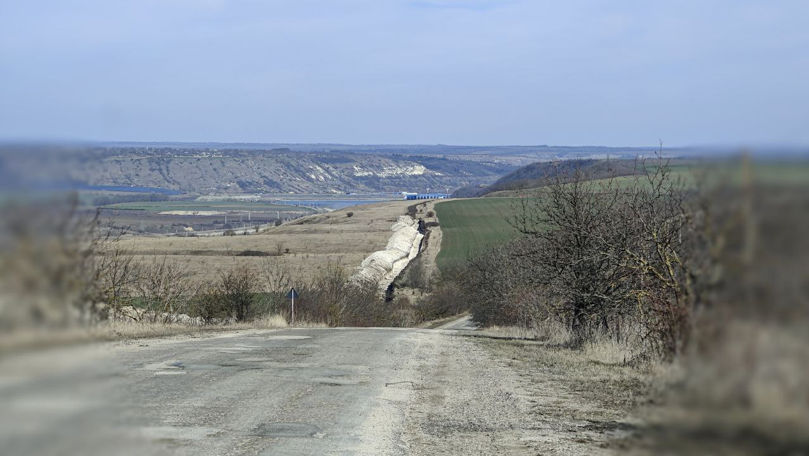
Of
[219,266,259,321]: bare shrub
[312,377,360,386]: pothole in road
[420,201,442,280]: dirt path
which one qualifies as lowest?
[420,201,442,280]: dirt path

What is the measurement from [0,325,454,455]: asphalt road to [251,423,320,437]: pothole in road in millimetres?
29

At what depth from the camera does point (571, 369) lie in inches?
628

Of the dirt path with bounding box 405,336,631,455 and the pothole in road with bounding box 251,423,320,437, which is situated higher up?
the pothole in road with bounding box 251,423,320,437

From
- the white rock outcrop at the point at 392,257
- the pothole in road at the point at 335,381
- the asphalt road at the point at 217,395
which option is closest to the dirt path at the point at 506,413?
the asphalt road at the point at 217,395

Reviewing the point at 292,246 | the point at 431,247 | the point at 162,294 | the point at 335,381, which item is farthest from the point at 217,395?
the point at 431,247

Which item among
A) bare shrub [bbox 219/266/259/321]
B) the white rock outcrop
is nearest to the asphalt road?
bare shrub [bbox 219/266/259/321]

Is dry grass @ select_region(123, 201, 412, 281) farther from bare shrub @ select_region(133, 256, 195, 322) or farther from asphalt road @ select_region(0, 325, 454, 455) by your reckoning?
asphalt road @ select_region(0, 325, 454, 455)

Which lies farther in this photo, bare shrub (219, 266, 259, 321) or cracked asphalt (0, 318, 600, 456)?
bare shrub (219, 266, 259, 321)

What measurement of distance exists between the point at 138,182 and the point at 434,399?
6.37 m

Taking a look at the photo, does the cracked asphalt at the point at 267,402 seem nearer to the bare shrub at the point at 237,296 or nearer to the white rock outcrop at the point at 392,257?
the bare shrub at the point at 237,296

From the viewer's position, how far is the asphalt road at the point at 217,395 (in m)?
1.75

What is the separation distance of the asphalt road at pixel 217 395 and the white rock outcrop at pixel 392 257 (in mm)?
32728

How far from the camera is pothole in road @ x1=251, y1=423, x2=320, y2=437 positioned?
898 centimetres

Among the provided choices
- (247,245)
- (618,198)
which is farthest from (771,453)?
(247,245)
